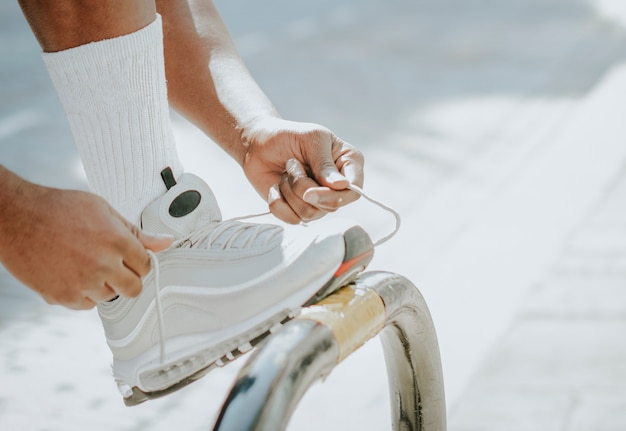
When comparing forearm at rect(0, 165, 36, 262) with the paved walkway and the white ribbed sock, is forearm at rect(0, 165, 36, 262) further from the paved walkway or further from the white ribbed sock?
the paved walkway

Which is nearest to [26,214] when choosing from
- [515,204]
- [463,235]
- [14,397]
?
[14,397]

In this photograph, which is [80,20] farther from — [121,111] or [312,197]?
[312,197]

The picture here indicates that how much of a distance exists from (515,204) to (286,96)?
128cm

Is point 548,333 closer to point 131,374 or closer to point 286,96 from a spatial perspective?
point 131,374

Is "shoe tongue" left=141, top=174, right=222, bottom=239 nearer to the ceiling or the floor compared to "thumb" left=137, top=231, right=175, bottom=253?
nearer to the floor

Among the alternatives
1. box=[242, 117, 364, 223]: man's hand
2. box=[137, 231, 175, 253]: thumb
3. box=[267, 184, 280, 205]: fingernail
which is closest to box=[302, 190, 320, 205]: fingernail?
box=[242, 117, 364, 223]: man's hand

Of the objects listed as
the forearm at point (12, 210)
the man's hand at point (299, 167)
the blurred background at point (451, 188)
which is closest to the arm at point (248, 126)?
the man's hand at point (299, 167)

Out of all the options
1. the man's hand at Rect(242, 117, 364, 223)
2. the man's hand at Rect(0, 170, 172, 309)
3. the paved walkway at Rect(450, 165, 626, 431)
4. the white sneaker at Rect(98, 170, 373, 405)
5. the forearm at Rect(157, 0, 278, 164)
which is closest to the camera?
the man's hand at Rect(0, 170, 172, 309)

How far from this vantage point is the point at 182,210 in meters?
1.24

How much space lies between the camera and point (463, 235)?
2842 mm

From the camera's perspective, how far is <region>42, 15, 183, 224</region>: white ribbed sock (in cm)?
119

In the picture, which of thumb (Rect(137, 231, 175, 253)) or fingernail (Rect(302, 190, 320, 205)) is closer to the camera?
thumb (Rect(137, 231, 175, 253))

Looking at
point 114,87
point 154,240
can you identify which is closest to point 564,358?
point 114,87

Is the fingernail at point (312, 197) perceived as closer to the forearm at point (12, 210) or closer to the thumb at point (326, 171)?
the thumb at point (326, 171)
